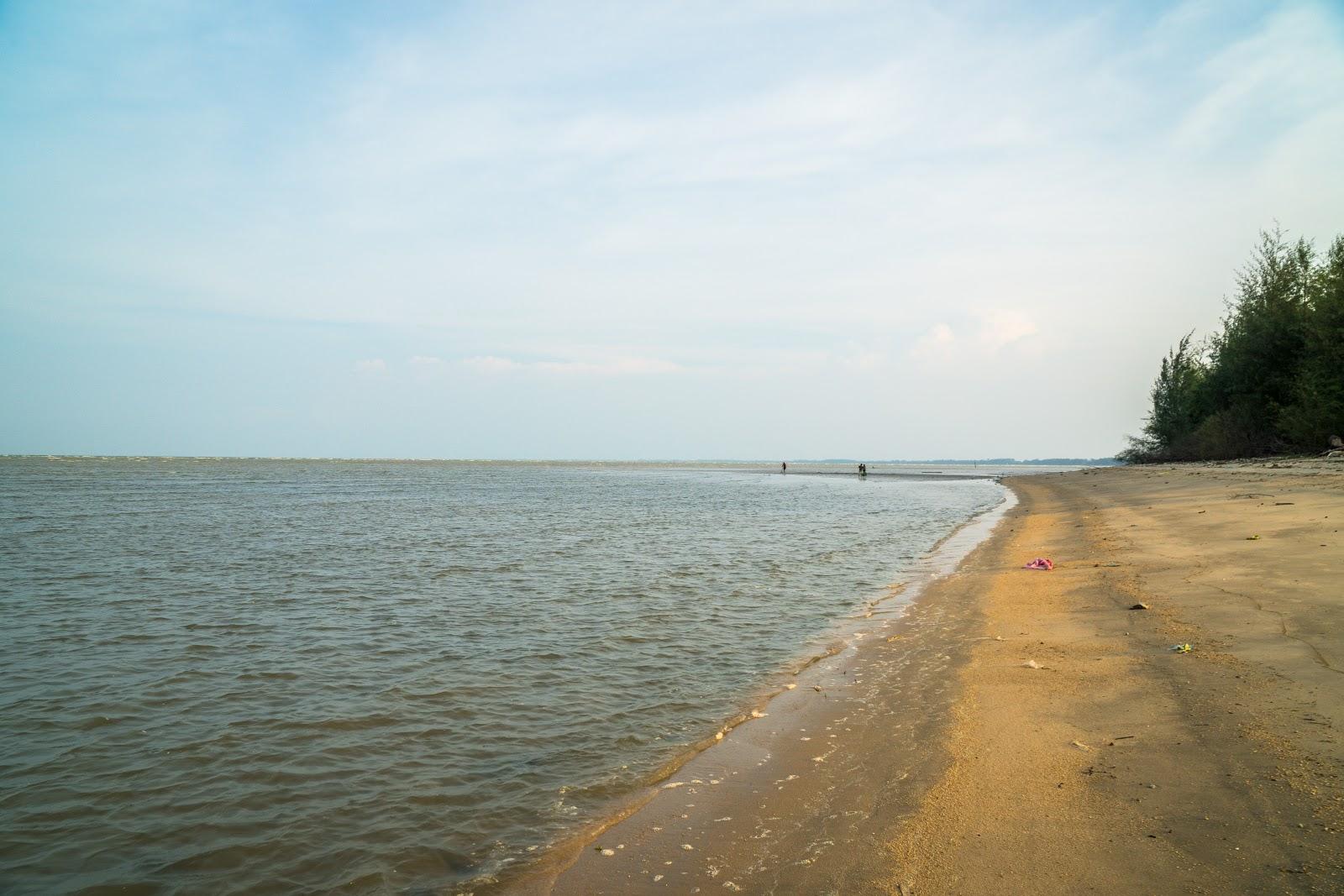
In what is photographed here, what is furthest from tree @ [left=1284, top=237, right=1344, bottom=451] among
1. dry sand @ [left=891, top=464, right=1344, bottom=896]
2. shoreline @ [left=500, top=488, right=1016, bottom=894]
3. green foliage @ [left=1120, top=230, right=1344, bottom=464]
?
shoreline @ [left=500, top=488, right=1016, bottom=894]

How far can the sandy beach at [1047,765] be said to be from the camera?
388 cm

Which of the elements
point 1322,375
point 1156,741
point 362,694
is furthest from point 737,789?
point 1322,375

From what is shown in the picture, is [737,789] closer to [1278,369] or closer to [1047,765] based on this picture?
[1047,765]

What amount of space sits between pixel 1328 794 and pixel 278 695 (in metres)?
9.64

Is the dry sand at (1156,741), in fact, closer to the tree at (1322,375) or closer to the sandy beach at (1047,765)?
the sandy beach at (1047,765)

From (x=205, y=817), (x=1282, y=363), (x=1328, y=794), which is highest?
(x=1282, y=363)

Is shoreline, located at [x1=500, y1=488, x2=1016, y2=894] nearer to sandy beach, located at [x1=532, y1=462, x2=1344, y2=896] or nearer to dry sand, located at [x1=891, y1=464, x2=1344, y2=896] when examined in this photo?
sandy beach, located at [x1=532, y1=462, x2=1344, y2=896]

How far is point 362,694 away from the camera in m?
8.08

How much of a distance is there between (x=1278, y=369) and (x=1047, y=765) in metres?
50.9

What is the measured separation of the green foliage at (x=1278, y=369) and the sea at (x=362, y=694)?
31.2m

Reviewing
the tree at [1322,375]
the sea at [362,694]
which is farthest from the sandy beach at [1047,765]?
the tree at [1322,375]

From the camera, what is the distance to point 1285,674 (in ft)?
19.9

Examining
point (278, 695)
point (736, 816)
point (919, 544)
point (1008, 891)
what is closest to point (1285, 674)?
point (1008, 891)

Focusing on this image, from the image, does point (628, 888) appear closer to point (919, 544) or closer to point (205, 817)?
point (205, 817)
